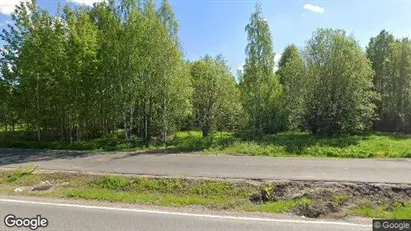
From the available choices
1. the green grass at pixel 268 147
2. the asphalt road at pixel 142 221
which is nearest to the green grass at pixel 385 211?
the asphalt road at pixel 142 221

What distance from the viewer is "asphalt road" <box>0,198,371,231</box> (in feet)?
19.6

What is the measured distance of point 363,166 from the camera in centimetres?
1234

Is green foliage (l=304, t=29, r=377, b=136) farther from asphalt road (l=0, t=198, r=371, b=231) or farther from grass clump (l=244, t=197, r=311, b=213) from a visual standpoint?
asphalt road (l=0, t=198, r=371, b=231)

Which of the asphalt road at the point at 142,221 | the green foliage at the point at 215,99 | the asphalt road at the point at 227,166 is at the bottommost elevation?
the asphalt road at the point at 142,221

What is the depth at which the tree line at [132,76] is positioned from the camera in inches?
819

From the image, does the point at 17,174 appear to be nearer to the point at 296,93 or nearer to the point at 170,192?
the point at 170,192

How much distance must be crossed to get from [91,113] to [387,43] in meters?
32.6

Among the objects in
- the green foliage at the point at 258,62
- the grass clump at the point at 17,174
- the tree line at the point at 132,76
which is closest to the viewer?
the grass clump at the point at 17,174

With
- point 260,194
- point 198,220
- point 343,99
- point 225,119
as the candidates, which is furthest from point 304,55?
point 198,220

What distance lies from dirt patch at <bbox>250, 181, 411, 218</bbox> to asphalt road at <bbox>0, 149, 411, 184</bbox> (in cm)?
77

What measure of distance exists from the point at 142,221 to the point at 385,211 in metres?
5.33

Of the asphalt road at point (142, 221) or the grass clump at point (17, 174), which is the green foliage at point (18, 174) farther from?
the asphalt road at point (142, 221)

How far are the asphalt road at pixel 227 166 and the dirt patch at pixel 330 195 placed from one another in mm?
774

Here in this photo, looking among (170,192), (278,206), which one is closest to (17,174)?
(170,192)
